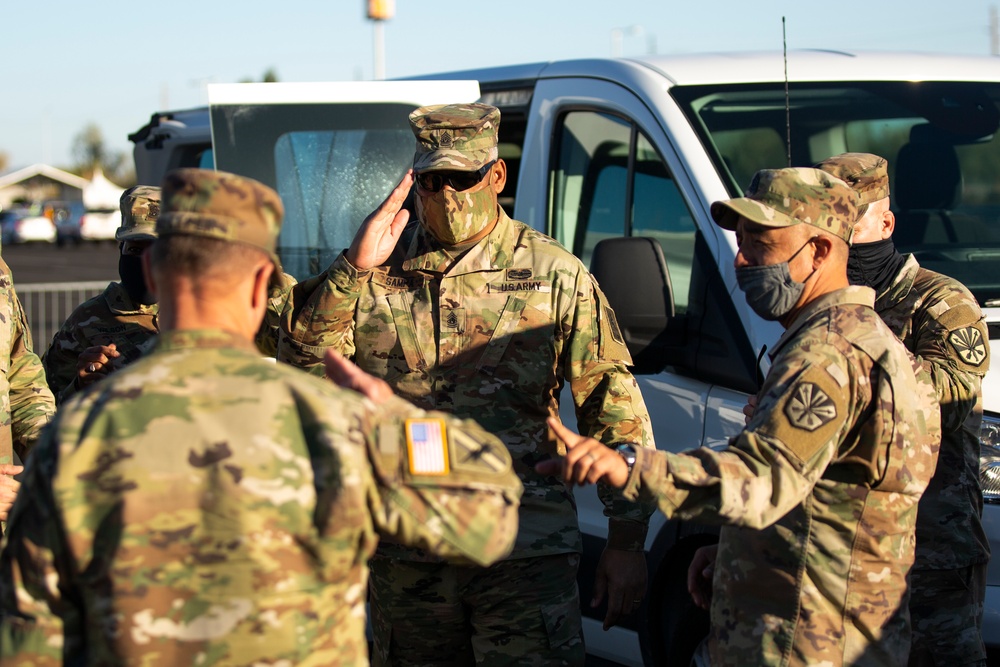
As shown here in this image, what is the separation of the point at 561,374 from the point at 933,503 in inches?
42.6

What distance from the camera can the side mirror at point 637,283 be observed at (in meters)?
3.95

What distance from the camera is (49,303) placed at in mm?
15305

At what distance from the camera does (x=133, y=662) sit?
A: 6.49ft

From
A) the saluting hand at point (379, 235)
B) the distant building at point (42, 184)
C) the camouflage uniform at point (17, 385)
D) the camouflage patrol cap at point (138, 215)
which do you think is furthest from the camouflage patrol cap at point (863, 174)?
the distant building at point (42, 184)

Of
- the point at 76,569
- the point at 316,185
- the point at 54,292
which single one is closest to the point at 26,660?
the point at 76,569

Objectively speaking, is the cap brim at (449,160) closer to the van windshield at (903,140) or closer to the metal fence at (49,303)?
the van windshield at (903,140)

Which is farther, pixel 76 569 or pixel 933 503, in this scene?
pixel 933 503

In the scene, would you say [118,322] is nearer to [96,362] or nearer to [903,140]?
[96,362]

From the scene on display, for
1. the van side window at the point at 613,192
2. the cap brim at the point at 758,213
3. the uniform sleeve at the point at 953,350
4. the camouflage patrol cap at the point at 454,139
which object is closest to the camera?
the cap brim at the point at 758,213

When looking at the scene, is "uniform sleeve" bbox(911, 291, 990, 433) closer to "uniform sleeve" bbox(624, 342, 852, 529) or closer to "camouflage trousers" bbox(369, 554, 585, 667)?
"uniform sleeve" bbox(624, 342, 852, 529)

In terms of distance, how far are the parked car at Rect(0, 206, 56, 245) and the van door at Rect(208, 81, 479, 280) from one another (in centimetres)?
4464

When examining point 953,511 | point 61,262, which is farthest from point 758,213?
point 61,262

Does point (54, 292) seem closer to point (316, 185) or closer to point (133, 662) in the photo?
point (316, 185)

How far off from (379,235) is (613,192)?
167 centimetres
